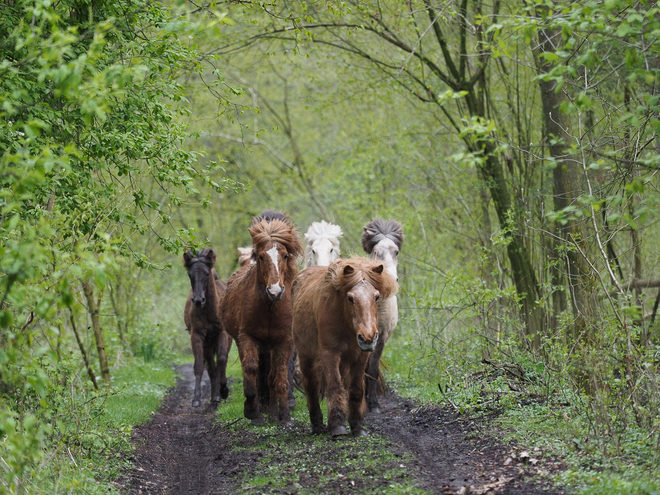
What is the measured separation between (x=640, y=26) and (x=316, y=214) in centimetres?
2022

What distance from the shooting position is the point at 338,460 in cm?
689

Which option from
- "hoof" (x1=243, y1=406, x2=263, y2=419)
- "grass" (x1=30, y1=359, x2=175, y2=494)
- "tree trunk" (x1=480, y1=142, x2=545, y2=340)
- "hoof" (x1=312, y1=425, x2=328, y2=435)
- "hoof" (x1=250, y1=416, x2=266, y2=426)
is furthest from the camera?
"tree trunk" (x1=480, y1=142, x2=545, y2=340)

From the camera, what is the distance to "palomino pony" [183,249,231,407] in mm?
12117

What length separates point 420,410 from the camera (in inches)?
384

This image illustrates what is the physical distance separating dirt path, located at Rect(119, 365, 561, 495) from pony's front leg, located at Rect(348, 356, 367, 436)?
24 centimetres

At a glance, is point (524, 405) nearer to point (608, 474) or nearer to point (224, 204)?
point (608, 474)

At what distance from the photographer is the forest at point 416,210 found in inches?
199

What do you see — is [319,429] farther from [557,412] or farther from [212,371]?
[212,371]

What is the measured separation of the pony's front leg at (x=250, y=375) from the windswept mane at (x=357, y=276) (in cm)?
192

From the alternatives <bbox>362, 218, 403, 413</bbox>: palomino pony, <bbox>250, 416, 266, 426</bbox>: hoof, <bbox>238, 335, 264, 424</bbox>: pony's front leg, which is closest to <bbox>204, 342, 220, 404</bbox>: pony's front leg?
<bbox>238, 335, 264, 424</bbox>: pony's front leg

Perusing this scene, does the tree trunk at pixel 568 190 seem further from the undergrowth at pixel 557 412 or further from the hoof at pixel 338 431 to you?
the hoof at pixel 338 431

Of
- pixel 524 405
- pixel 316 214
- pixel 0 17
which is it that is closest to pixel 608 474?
pixel 524 405

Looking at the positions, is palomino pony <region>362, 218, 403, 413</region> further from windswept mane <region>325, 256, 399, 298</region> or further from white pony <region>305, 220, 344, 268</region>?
windswept mane <region>325, 256, 399, 298</region>

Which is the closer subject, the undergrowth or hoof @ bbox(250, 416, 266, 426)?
the undergrowth
